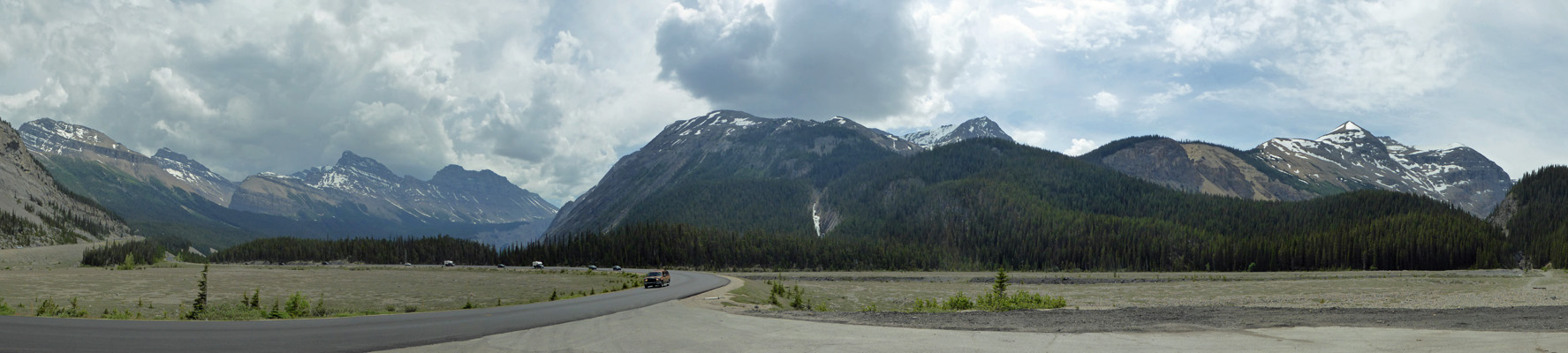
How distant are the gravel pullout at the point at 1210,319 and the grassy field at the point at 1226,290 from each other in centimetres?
878

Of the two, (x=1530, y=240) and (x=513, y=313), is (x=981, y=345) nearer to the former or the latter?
(x=513, y=313)

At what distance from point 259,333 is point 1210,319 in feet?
101

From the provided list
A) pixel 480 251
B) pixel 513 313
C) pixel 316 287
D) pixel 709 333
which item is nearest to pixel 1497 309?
pixel 709 333

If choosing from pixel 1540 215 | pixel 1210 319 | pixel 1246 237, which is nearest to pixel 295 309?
pixel 1210 319

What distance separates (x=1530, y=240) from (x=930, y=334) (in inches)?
6313

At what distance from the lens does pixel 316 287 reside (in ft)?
216

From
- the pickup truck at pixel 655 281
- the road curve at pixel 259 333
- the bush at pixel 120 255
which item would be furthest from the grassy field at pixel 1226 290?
the bush at pixel 120 255

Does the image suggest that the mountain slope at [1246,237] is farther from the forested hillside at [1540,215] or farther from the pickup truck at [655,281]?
the pickup truck at [655,281]

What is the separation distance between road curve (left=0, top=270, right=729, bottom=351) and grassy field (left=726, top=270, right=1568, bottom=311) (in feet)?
62.3

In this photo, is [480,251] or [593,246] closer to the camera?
[593,246]

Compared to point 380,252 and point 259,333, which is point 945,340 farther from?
point 380,252

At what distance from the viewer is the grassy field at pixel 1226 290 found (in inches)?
1570

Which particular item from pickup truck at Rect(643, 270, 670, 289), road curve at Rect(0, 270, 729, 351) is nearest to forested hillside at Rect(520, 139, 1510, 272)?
pickup truck at Rect(643, 270, 670, 289)

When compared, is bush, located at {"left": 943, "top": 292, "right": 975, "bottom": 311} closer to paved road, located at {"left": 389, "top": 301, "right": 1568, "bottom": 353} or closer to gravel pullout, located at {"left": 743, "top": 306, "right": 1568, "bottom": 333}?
gravel pullout, located at {"left": 743, "top": 306, "right": 1568, "bottom": 333}
